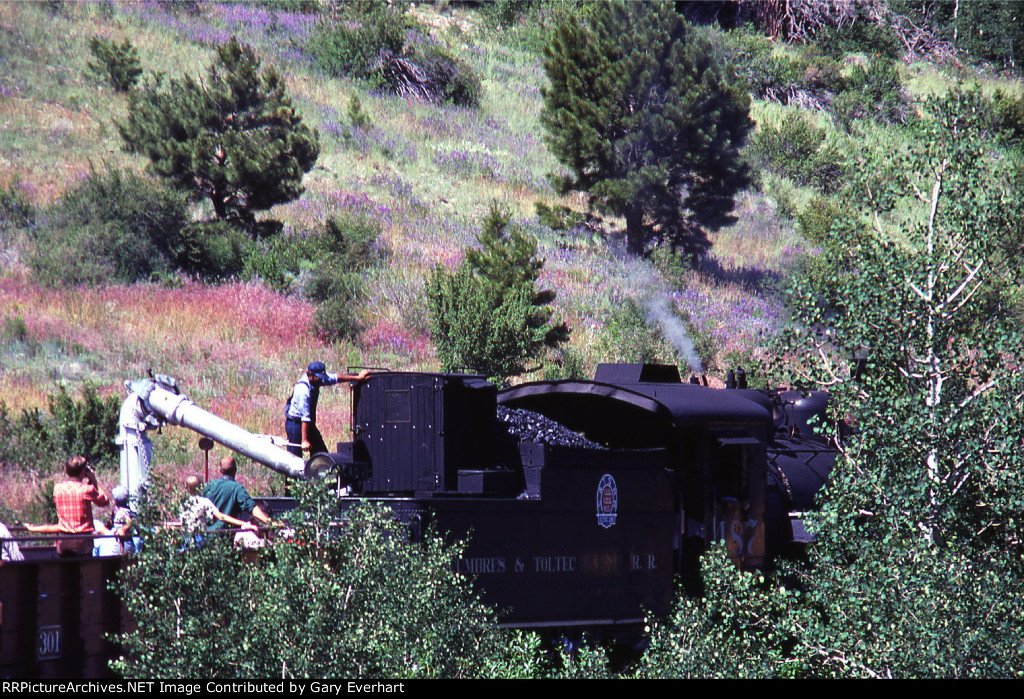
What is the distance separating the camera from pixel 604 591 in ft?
40.0

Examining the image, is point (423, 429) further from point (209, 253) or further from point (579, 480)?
point (209, 253)

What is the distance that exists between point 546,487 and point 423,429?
1.34m

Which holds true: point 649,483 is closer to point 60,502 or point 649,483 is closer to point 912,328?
point 912,328

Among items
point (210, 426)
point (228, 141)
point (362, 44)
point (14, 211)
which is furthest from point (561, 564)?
point (362, 44)

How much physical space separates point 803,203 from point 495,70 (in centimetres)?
1622

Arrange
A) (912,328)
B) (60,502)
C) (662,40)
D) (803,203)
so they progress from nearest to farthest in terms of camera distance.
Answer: (60,502) → (912,328) → (662,40) → (803,203)

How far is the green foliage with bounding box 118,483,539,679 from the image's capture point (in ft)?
25.3

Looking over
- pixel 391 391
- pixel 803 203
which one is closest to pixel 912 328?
pixel 391 391

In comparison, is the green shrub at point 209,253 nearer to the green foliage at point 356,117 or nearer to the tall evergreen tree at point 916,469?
the green foliage at point 356,117

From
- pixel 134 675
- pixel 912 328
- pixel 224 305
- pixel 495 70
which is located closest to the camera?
pixel 134 675

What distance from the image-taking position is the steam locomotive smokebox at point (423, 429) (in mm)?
11328

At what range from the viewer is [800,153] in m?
50.6

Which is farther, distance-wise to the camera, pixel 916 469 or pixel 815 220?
pixel 815 220

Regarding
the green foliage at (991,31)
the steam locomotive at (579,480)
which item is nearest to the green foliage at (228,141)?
the steam locomotive at (579,480)
